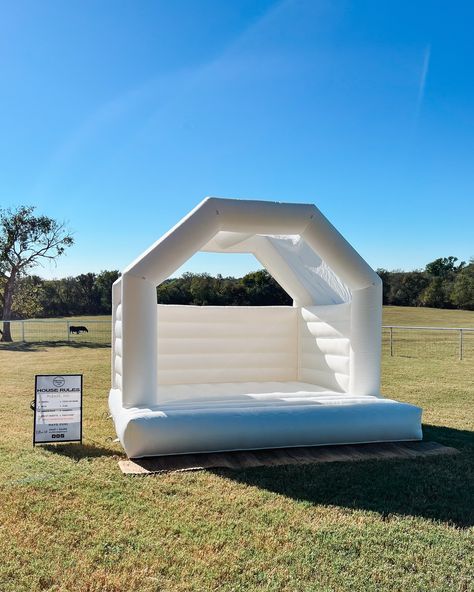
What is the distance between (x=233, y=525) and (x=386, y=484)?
1097 mm

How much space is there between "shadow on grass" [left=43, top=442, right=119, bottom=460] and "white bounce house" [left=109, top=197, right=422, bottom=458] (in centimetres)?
18

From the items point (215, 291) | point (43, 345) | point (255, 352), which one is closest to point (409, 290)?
point (215, 291)

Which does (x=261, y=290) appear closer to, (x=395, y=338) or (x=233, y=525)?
(x=395, y=338)

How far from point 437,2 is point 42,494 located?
6339 mm

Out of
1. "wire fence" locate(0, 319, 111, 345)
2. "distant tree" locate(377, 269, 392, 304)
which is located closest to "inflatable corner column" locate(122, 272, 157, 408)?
"wire fence" locate(0, 319, 111, 345)

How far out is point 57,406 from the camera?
4062 millimetres

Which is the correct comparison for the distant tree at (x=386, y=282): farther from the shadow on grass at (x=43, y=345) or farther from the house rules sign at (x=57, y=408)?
the house rules sign at (x=57, y=408)

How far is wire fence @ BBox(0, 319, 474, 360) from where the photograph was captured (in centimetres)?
1166

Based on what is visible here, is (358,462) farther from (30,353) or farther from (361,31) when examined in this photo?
(30,353)

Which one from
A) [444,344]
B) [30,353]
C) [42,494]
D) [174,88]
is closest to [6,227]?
[30,353]

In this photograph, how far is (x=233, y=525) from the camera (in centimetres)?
253

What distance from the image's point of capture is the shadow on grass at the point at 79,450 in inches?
148

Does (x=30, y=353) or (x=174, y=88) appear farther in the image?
(x=30, y=353)

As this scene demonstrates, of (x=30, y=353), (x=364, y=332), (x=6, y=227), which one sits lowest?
(x=30, y=353)
